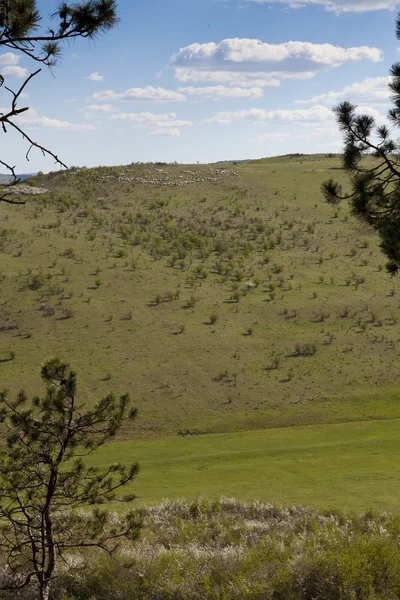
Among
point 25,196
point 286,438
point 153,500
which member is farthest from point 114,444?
point 25,196

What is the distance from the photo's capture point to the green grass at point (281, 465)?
18.5 m

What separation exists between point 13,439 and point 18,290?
31.2m

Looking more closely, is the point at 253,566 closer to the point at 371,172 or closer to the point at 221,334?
the point at 371,172

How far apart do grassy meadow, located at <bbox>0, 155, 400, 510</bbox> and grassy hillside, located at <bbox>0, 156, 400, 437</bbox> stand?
0.11 meters

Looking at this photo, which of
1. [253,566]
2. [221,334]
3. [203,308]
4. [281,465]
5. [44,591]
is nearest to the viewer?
[44,591]

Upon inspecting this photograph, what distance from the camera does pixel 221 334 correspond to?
37.4m

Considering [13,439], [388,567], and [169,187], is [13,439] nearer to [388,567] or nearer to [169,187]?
[388,567]

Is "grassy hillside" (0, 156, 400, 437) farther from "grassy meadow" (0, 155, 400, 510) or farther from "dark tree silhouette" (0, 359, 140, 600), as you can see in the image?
"dark tree silhouette" (0, 359, 140, 600)

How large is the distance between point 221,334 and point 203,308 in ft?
12.2

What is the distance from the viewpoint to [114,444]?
2648 cm

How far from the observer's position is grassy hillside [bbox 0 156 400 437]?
103 ft

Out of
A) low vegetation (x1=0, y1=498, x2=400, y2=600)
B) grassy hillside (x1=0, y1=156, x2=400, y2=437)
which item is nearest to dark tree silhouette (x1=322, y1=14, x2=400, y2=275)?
low vegetation (x1=0, y1=498, x2=400, y2=600)

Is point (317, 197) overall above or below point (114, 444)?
above

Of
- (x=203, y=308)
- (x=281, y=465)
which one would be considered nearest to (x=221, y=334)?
(x=203, y=308)
